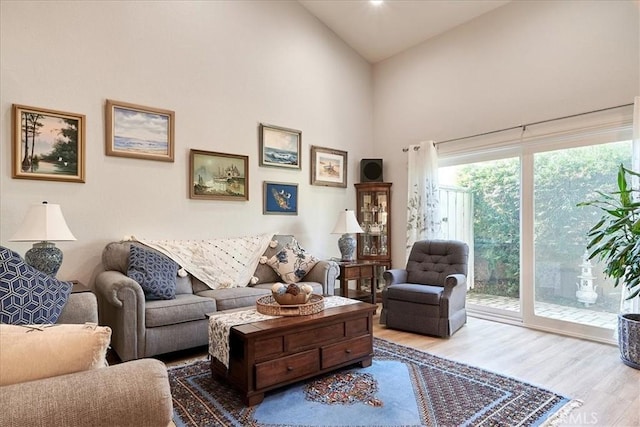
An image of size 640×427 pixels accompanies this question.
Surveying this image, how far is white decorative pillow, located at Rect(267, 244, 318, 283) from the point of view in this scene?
13.4 feet

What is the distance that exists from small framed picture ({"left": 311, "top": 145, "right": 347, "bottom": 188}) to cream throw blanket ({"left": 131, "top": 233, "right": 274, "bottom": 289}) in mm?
1362

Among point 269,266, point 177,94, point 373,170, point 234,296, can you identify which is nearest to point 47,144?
point 177,94

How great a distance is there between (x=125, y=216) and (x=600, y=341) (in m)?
4.54

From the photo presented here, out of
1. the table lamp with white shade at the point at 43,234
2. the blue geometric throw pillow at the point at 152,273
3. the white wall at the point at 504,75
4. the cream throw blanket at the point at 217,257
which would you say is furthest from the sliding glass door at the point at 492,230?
the table lamp with white shade at the point at 43,234

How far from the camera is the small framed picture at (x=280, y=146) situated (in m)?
4.52

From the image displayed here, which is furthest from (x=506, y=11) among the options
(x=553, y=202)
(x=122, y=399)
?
(x=122, y=399)

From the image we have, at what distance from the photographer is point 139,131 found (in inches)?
144

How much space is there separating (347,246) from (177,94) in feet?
8.49

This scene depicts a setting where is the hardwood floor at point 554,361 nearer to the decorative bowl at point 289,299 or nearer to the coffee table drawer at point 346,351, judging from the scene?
the coffee table drawer at point 346,351

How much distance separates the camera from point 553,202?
3863 millimetres

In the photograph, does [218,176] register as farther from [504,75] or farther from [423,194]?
[504,75]

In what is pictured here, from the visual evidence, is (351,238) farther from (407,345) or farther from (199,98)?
(199,98)

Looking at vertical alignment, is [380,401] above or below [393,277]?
below

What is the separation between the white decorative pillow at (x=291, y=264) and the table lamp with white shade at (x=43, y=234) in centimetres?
194
